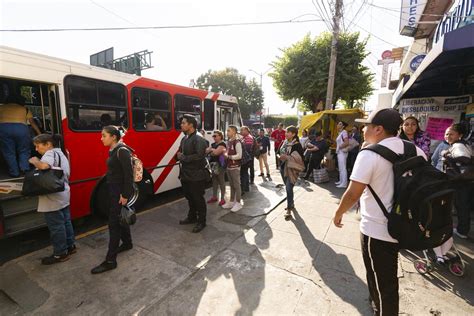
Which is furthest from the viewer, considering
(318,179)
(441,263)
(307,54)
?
(307,54)

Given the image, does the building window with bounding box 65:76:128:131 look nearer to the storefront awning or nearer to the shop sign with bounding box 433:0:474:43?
the storefront awning

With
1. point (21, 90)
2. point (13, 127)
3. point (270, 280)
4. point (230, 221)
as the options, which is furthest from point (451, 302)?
point (21, 90)

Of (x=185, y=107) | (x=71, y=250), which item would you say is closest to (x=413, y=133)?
(x=185, y=107)

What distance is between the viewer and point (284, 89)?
1538cm

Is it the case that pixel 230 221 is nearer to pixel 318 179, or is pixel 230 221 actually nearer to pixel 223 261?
pixel 223 261

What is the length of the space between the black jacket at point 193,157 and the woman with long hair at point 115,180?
116 cm

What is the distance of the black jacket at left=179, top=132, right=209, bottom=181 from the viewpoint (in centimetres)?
395

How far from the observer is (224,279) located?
2.84 metres

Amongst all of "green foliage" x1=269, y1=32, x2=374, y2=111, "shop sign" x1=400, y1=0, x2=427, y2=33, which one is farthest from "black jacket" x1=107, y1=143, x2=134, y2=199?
"green foliage" x1=269, y1=32, x2=374, y2=111

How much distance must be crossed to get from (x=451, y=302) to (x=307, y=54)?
14.3 metres

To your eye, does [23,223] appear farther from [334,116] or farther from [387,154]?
[334,116]

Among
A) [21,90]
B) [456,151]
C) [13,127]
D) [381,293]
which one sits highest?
[21,90]

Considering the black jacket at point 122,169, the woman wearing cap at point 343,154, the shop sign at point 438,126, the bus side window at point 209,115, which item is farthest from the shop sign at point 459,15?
the black jacket at point 122,169

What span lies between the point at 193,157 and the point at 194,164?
152mm
